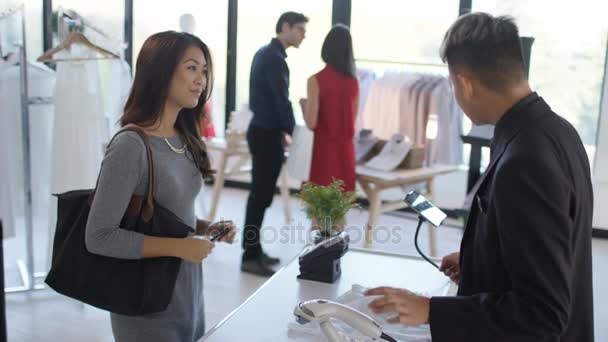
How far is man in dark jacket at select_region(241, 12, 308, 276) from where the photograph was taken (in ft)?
12.9

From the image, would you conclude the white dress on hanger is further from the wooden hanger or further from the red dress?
the red dress

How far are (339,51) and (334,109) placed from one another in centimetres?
34

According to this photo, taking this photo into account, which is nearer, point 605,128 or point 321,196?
point 321,196

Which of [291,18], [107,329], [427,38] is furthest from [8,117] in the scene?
[427,38]

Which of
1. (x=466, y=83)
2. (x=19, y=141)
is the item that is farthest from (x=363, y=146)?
(x=466, y=83)

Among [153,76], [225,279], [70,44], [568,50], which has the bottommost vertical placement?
[225,279]

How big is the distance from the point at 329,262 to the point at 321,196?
7.8 inches

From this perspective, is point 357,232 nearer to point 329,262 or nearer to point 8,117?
point 8,117

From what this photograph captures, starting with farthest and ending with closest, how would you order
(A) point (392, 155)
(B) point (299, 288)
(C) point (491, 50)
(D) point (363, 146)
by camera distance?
(D) point (363, 146), (A) point (392, 155), (B) point (299, 288), (C) point (491, 50)

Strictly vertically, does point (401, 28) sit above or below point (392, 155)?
above

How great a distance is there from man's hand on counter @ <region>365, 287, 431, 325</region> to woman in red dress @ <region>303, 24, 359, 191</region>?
284cm

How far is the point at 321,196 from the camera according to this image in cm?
203

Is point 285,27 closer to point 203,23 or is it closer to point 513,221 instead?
point 203,23

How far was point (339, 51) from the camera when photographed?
3943mm
